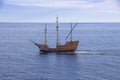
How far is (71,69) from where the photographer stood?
9375cm

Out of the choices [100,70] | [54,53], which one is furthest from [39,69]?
[54,53]

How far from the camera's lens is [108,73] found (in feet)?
282

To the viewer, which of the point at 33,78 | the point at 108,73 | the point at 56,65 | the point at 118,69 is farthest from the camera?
the point at 56,65

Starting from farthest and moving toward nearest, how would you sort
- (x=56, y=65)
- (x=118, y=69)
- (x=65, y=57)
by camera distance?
(x=65, y=57) < (x=56, y=65) < (x=118, y=69)

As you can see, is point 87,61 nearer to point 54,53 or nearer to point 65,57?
point 65,57

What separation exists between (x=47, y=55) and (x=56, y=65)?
21.3 metres

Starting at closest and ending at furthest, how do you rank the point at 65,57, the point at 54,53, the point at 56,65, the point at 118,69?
the point at 118,69 → the point at 56,65 → the point at 65,57 → the point at 54,53

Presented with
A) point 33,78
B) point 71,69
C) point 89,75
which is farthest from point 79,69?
point 33,78

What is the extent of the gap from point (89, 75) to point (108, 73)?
5.64 metres

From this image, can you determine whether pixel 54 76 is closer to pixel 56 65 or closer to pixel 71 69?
pixel 71 69

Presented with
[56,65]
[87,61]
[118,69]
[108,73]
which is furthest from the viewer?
[87,61]

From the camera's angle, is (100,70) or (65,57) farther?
(65,57)

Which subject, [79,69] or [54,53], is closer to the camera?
[79,69]

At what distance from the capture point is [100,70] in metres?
90.6
